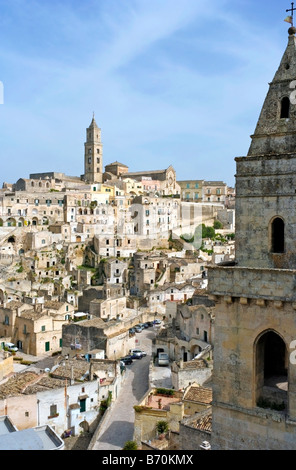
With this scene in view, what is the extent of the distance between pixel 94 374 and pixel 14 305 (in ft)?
47.6

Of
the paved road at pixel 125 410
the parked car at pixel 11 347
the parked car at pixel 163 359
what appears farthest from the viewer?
the parked car at pixel 11 347

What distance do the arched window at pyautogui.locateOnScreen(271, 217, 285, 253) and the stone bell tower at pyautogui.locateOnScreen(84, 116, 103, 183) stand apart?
80579mm

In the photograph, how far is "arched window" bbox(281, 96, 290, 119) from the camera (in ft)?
32.1

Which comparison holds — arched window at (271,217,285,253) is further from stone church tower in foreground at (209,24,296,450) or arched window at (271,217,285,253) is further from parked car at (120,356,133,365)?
parked car at (120,356,133,365)

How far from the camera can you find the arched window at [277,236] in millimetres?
9680

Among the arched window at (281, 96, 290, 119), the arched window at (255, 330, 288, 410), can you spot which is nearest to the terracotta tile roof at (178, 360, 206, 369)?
the arched window at (255, 330, 288, 410)

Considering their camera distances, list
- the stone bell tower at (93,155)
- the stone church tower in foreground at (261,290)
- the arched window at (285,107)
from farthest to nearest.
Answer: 1. the stone bell tower at (93,155)
2. the arched window at (285,107)
3. the stone church tower in foreground at (261,290)

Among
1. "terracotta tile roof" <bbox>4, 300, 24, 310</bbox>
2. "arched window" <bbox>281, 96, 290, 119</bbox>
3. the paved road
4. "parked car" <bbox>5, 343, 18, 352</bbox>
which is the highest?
"arched window" <bbox>281, 96, 290, 119</bbox>

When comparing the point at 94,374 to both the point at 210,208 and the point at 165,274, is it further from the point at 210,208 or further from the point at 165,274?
the point at 210,208

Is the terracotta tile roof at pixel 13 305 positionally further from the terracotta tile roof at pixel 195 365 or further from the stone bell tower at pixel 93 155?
the stone bell tower at pixel 93 155

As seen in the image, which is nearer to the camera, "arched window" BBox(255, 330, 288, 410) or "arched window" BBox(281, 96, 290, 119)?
"arched window" BBox(255, 330, 288, 410)

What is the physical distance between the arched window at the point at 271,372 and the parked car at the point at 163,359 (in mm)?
19236

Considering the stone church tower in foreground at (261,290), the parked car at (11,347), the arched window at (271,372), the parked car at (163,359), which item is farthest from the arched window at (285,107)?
the parked car at (11,347)

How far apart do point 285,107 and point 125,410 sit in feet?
60.6
